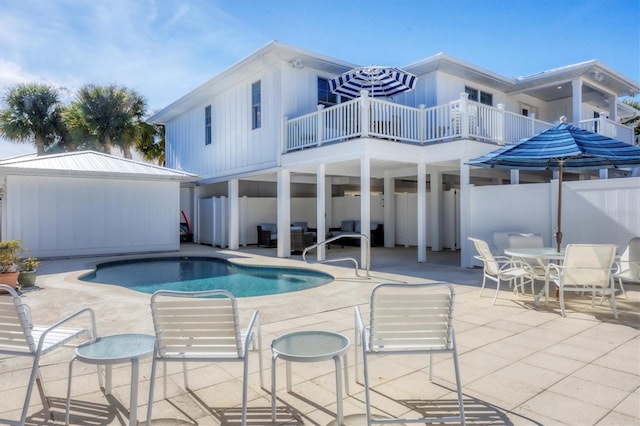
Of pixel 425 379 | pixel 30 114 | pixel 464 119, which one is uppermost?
pixel 30 114

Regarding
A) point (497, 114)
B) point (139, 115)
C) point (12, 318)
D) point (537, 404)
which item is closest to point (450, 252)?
point (497, 114)

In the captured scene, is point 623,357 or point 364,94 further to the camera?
point 364,94

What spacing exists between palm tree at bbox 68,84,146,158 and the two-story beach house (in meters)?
3.17

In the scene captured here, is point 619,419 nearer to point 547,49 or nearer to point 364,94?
point 364,94

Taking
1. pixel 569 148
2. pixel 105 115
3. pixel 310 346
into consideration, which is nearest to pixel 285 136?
pixel 569 148

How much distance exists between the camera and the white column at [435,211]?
45.8 feet

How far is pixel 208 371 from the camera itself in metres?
3.62

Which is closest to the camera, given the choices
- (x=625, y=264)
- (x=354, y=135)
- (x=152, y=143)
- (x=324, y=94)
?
(x=625, y=264)

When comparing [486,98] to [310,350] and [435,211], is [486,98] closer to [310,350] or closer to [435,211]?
[435,211]

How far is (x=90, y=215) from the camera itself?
1323 cm

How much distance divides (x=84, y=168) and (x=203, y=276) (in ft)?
17.8

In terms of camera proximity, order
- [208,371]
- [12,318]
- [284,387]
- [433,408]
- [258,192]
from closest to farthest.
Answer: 1. [12,318]
2. [433,408]
3. [284,387]
4. [208,371]
5. [258,192]

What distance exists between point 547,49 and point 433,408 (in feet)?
56.6

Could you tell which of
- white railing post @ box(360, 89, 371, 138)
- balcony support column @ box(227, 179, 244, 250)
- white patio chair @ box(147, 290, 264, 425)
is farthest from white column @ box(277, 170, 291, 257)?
white patio chair @ box(147, 290, 264, 425)
